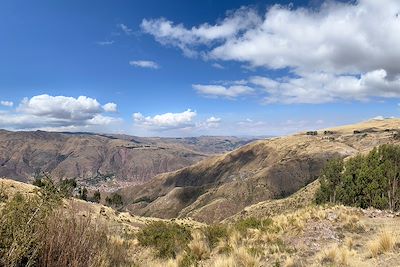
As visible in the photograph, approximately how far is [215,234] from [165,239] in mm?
2547

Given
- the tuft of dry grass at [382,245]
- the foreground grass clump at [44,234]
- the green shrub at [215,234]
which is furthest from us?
the green shrub at [215,234]

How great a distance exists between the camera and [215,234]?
726 inches

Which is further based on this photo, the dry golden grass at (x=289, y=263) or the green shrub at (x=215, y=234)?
the green shrub at (x=215, y=234)

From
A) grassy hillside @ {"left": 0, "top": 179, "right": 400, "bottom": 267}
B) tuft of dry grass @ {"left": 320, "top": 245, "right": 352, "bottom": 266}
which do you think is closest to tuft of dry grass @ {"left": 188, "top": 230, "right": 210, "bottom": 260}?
grassy hillside @ {"left": 0, "top": 179, "right": 400, "bottom": 267}

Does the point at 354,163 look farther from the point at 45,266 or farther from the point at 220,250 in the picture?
the point at 45,266

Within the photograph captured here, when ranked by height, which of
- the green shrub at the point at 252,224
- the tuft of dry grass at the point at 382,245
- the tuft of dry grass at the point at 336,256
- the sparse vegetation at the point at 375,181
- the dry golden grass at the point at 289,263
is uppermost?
the tuft of dry grass at the point at 382,245

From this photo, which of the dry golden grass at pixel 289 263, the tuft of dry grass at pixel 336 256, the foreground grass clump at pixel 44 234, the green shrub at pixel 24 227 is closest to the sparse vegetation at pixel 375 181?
the tuft of dry grass at pixel 336 256

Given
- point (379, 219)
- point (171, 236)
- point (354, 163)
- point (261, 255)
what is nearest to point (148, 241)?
point (171, 236)

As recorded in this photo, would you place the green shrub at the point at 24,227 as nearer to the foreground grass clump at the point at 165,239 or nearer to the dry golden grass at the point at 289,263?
the dry golden grass at the point at 289,263

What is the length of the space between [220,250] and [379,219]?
969 cm

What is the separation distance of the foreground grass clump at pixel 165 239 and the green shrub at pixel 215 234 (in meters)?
0.98

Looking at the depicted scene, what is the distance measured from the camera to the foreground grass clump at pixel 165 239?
17.6 metres

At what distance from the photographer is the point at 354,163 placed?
233 ft

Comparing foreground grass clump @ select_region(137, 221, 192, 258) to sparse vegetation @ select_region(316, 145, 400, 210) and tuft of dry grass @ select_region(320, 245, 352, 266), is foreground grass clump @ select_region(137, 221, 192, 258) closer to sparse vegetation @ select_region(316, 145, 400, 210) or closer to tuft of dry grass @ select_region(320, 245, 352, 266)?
tuft of dry grass @ select_region(320, 245, 352, 266)
